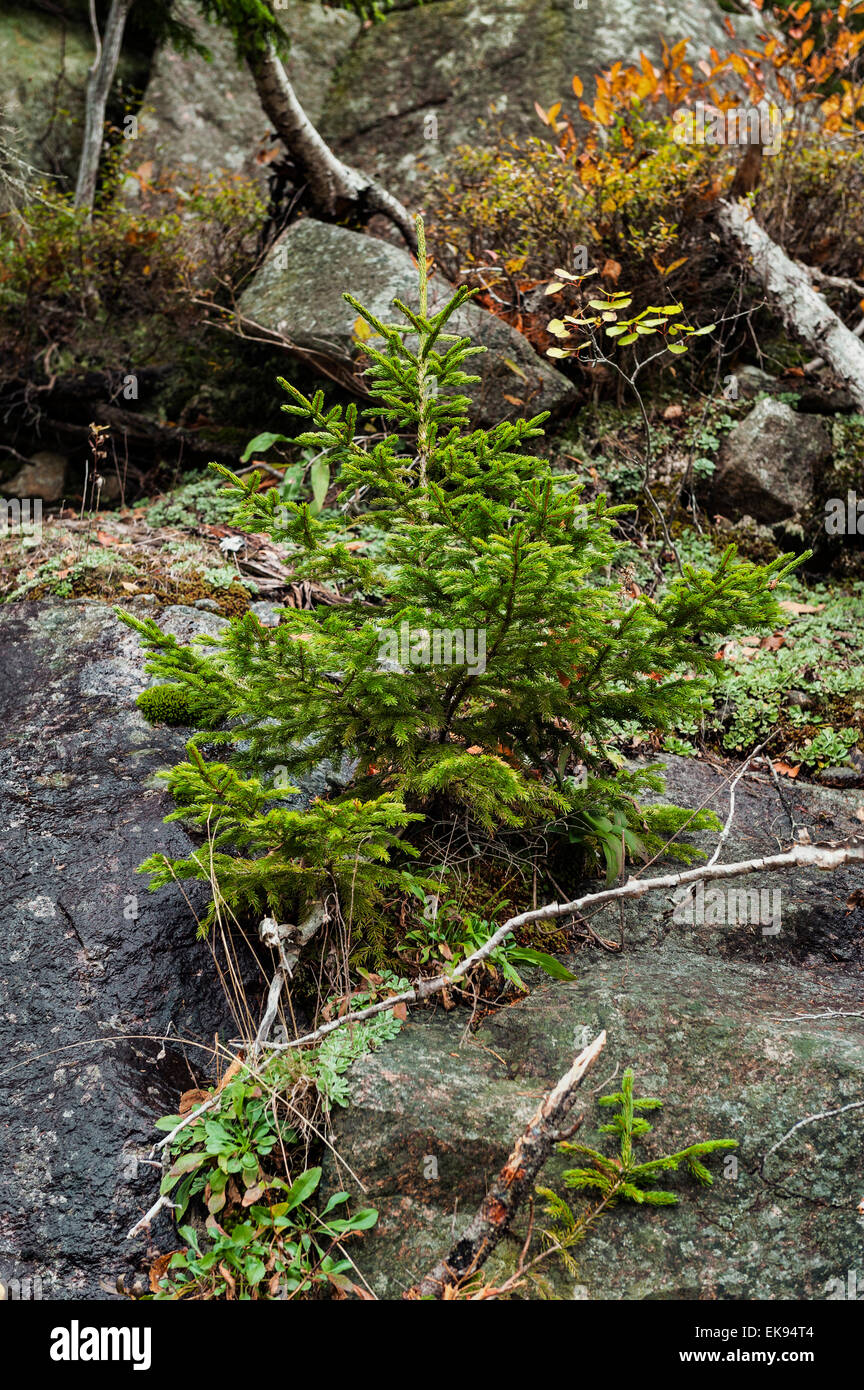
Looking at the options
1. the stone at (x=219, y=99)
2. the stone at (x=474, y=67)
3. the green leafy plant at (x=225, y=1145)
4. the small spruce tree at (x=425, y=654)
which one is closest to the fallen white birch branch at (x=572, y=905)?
the green leafy plant at (x=225, y=1145)

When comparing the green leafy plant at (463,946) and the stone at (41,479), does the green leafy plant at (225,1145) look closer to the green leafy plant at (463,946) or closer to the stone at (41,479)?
the green leafy plant at (463,946)

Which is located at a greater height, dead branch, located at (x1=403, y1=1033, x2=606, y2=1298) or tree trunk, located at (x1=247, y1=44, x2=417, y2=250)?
tree trunk, located at (x1=247, y1=44, x2=417, y2=250)

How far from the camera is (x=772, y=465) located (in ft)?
19.1

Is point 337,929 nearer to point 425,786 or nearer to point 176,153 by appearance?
point 425,786

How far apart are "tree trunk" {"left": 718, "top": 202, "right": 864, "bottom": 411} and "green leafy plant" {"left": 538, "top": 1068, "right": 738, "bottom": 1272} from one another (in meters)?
5.08

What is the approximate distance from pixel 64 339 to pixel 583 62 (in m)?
5.65

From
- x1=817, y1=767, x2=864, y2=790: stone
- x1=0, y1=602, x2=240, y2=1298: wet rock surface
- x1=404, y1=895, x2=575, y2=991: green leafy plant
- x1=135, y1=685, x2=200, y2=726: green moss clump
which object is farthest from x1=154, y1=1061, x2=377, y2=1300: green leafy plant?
x1=817, y1=767, x2=864, y2=790: stone

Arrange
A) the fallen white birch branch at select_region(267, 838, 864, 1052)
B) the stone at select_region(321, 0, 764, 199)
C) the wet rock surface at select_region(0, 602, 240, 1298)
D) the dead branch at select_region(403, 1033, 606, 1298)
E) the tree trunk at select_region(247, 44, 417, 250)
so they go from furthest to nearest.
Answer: the stone at select_region(321, 0, 764, 199), the tree trunk at select_region(247, 44, 417, 250), the fallen white birch branch at select_region(267, 838, 864, 1052), the wet rock surface at select_region(0, 602, 240, 1298), the dead branch at select_region(403, 1033, 606, 1298)

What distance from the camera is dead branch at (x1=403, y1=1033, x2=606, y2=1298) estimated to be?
223 cm

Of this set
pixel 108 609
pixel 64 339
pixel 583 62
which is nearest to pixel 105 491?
pixel 64 339

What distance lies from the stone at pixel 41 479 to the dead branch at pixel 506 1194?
6.14 metres

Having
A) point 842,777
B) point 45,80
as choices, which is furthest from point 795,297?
point 45,80

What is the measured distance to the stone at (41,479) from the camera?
22.1 ft

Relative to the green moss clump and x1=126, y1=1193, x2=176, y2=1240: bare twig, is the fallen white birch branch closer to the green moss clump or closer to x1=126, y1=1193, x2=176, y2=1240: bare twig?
x1=126, y1=1193, x2=176, y2=1240: bare twig
